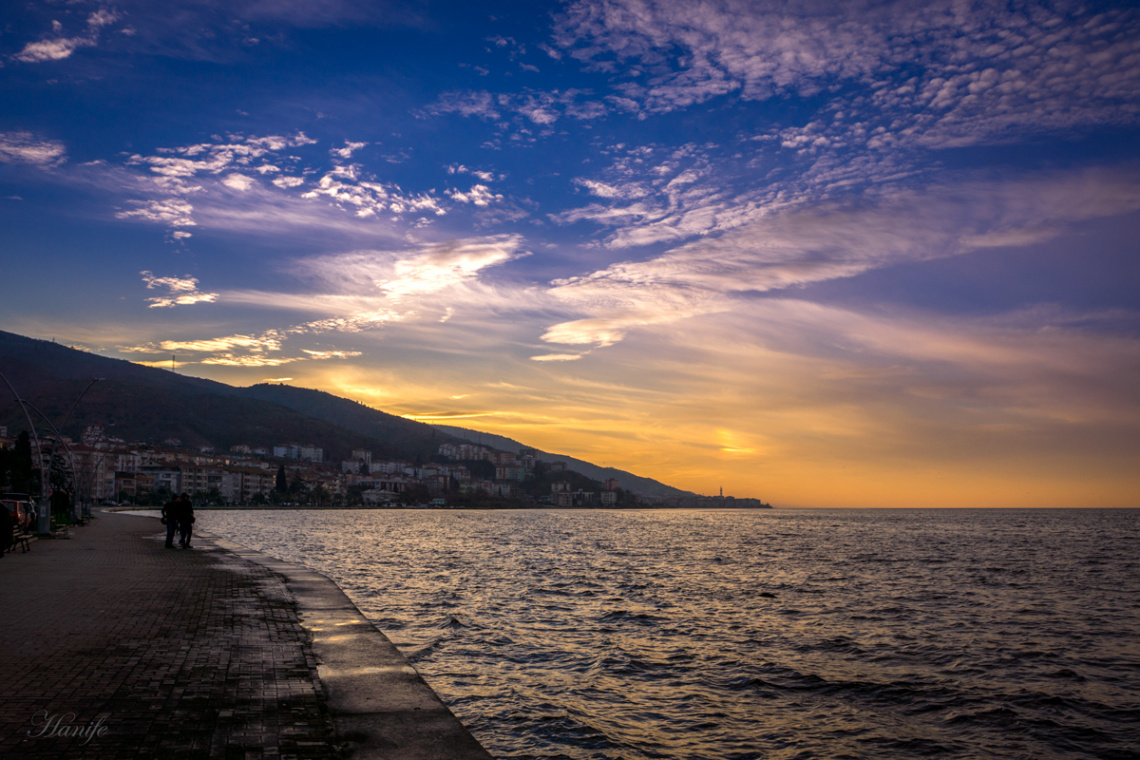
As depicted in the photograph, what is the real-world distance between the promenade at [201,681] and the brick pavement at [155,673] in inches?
0.8

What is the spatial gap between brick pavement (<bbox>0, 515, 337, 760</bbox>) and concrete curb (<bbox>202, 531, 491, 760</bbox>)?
25cm

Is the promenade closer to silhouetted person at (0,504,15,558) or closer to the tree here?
silhouetted person at (0,504,15,558)

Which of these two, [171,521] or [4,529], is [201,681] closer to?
[4,529]

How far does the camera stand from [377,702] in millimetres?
8414

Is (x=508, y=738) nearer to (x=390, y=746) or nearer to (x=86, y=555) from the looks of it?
(x=390, y=746)

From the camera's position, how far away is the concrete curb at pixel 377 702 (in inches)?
270

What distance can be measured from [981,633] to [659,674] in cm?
981

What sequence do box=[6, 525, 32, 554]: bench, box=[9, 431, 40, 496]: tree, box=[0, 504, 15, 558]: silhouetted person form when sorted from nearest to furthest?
box=[0, 504, 15, 558]: silhouetted person, box=[6, 525, 32, 554]: bench, box=[9, 431, 40, 496]: tree

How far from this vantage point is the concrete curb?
6.87 metres
